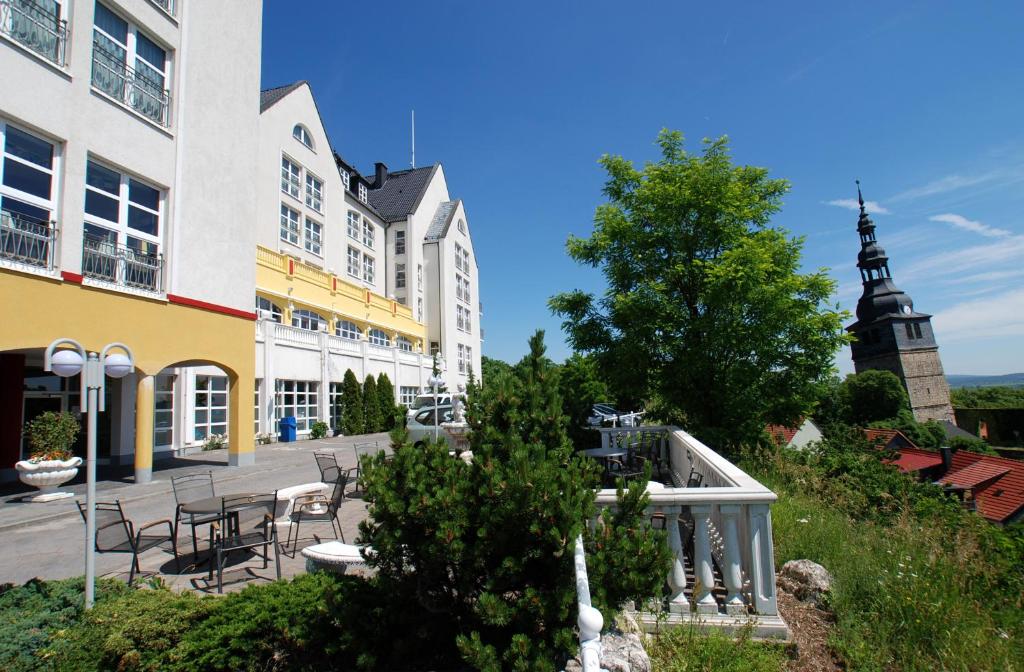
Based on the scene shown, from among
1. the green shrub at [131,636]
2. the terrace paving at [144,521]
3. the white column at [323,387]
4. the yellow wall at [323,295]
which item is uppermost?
the yellow wall at [323,295]

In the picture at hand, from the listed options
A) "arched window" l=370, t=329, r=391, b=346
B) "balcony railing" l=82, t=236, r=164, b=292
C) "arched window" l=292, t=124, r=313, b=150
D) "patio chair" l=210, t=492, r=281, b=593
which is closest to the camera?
"patio chair" l=210, t=492, r=281, b=593

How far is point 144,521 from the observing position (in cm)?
830

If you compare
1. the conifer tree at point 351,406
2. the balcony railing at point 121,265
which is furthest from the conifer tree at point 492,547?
the conifer tree at point 351,406

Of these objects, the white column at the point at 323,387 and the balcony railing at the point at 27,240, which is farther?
the white column at the point at 323,387

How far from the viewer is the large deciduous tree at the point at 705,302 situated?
9.89m

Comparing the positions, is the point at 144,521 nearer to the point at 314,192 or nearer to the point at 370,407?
the point at 370,407

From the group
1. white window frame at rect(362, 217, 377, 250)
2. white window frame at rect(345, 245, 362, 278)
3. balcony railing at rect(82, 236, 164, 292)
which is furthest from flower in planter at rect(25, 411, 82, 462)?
white window frame at rect(362, 217, 377, 250)

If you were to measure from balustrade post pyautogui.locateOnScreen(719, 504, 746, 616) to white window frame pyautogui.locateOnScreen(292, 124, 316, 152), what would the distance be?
96.9 feet

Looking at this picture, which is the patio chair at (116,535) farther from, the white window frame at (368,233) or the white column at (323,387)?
the white window frame at (368,233)

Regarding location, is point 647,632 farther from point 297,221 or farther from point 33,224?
point 297,221

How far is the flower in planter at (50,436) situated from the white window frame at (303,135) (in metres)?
20.9

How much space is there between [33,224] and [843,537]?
14.0 meters

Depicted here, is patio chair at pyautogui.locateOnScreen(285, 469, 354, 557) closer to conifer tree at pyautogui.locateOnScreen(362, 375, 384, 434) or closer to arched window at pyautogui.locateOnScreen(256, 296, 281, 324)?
arched window at pyautogui.locateOnScreen(256, 296, 281, 324)

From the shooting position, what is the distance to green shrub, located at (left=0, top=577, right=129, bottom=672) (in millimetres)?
3375
